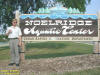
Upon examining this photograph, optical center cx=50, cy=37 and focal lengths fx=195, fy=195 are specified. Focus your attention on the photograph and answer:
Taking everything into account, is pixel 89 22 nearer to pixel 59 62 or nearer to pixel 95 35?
pixel 95 35

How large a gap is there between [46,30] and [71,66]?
2126 mm

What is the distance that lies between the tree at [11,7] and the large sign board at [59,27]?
10.1 metres

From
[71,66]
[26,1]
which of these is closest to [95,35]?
[71,66]

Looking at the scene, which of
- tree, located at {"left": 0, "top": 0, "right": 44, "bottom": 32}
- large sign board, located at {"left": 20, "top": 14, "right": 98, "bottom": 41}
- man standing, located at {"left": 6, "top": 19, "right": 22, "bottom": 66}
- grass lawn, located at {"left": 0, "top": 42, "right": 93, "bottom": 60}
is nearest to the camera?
man standing, located at {"left": 6, "top": 19, "right": 22, "bottom": 66}

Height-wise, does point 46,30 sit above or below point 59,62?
above

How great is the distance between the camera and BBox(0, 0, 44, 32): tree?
18.8 m

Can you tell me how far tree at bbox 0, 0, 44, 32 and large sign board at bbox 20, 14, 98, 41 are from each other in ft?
33.0

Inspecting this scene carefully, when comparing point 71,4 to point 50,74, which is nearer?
point 50,74

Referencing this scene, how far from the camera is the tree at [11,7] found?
61.6 ft

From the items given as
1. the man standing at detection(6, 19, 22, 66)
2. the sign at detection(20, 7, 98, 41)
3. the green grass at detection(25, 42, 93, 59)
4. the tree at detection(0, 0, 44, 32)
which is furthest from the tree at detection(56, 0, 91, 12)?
the man standing at detection(6, 19, 22, 66)

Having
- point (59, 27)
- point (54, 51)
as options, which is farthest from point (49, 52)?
point (59, 27)

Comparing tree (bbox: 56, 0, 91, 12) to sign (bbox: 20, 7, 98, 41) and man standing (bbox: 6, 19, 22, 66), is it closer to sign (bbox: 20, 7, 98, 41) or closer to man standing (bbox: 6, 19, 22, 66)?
sign (bbox: 20, 7, 98, 41)

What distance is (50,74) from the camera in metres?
6.43

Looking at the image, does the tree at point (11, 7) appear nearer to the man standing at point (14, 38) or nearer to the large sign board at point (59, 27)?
the large sign board at point (59, 27)
